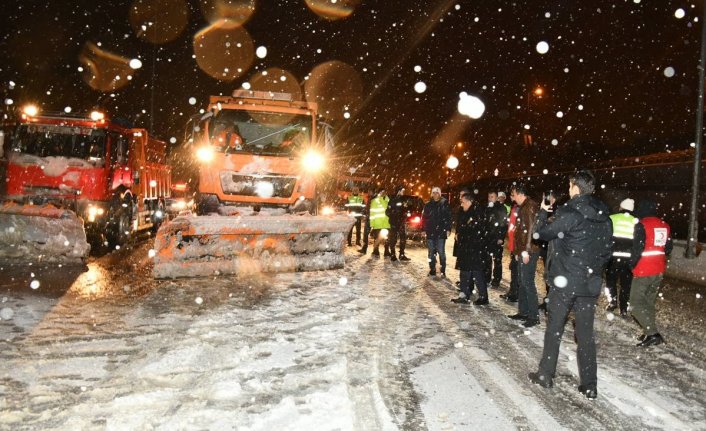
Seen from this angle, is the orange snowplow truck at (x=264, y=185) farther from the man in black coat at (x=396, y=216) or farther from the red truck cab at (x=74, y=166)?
the red truck cab at (x=74, y=166)

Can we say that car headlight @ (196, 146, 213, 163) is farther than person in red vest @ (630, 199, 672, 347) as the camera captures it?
Yes

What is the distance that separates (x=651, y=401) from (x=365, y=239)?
9834mm

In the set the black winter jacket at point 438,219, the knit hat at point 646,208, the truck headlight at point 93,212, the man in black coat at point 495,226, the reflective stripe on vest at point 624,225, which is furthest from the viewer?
the truck headlight at point 93,212

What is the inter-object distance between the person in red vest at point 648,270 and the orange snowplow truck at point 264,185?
494 centimetres

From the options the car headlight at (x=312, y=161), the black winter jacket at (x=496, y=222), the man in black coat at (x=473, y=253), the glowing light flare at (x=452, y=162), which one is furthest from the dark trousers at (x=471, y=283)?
the glowing light flare at (x=452, y=162)

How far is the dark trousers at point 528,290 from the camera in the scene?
6.74 meters

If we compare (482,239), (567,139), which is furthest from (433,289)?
(567,139)

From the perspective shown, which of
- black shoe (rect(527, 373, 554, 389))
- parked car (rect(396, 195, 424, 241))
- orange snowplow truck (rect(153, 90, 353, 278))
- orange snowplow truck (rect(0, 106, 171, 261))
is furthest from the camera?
parked car (rect(396, 195, 424, 241))

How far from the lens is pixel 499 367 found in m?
5.09

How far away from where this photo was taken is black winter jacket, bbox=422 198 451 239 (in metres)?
10.5

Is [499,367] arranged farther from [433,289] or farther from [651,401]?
[433,289]

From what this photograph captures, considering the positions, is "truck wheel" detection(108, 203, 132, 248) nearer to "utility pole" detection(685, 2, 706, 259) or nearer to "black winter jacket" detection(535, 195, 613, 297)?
"black winter jacket" detection(535, 195, 613, 297)

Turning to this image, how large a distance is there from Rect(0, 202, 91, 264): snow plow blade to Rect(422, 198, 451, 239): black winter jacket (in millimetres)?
6117

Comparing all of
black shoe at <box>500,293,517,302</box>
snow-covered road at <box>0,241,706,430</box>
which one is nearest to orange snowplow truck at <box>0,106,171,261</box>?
snow-covered road at <box>0,241,706,430</box>
